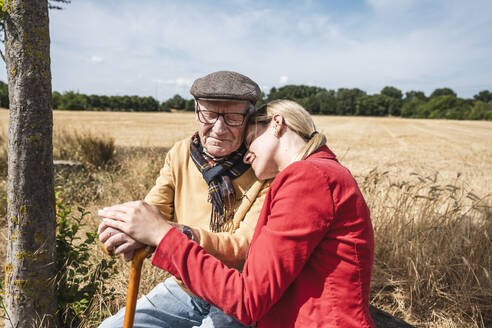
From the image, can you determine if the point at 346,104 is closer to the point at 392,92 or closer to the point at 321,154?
the point at 392,92

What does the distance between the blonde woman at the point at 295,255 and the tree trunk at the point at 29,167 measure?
2.65ft

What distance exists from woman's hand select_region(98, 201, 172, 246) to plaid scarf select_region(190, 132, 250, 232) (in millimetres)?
649

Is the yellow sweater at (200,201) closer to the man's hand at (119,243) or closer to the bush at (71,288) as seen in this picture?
the man's hand at (119,243)

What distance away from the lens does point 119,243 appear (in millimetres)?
1396

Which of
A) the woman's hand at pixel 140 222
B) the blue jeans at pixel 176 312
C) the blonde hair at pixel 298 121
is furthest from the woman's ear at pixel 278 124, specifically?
the blue jeans at pixel 176 312

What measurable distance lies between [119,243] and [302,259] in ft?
2.57

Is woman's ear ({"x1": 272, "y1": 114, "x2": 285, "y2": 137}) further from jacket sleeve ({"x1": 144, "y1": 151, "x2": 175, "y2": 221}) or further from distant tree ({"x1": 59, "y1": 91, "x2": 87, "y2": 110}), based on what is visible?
distant tree ({"x1": 59, "y1": 91, "x2": 87, "y2": 110})

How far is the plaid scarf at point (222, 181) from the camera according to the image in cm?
197

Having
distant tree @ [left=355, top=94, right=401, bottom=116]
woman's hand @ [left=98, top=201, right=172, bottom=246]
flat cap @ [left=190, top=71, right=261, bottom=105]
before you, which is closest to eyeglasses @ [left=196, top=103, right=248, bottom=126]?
flat cap @ [left=190, top=71, right=261, bottom=105]

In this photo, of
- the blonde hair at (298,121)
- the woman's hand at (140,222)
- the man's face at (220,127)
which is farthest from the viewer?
the man's face at (220,127)

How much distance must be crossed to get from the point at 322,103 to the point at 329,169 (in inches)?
3284

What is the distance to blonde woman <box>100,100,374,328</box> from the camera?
1115 mm

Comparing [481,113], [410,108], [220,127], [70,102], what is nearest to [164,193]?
[220,127]

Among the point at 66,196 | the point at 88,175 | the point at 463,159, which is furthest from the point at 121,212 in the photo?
the point at 463,159
